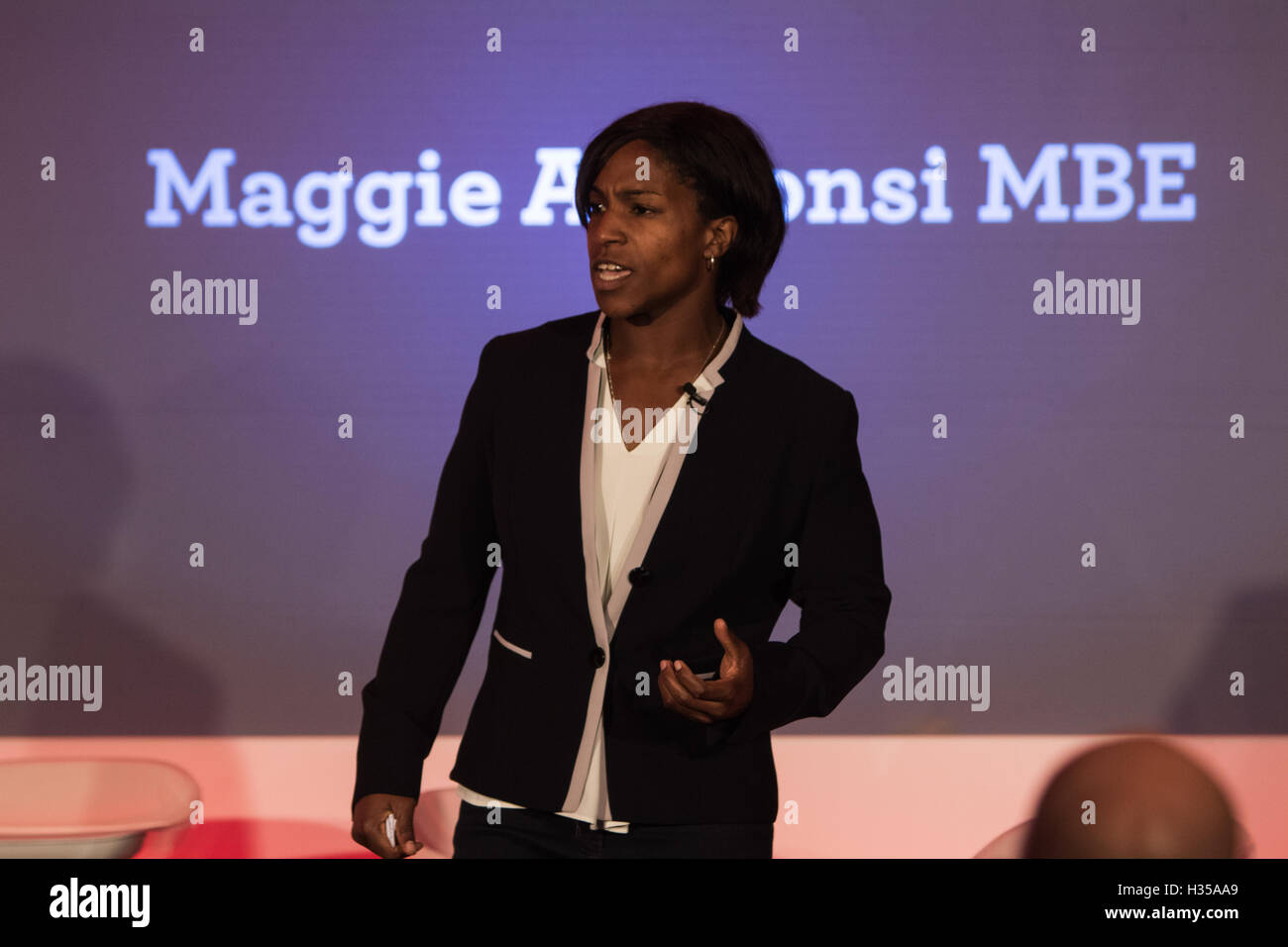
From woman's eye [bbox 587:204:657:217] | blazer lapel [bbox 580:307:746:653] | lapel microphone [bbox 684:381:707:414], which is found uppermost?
woman's eye [bbox 587:204:657:217]

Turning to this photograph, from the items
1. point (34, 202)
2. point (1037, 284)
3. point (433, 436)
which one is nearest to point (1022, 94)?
point (1037, 284)

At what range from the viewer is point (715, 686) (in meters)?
1.59

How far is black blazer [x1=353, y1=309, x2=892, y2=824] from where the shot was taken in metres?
1.69

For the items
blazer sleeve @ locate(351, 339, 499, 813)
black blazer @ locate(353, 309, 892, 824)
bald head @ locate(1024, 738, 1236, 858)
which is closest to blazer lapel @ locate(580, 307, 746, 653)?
black blazer @ locate(353, 309, 892, 824)

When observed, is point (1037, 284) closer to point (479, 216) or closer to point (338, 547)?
point (479, 216)

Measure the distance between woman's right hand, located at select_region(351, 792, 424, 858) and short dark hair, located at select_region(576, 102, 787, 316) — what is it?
887 mm

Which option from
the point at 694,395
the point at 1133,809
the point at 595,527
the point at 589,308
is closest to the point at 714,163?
the point at 694,395

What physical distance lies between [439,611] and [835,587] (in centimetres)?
56

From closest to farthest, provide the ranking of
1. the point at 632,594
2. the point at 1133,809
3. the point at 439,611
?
the point at 632,594 → the point at 439,611 → the point at 1133,809

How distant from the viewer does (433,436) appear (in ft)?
10.9

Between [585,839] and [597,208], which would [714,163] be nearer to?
[597,208]

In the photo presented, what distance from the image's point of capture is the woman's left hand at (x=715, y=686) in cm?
156

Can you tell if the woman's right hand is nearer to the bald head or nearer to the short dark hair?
the short dark hair

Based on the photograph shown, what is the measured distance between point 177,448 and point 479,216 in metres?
0.98
